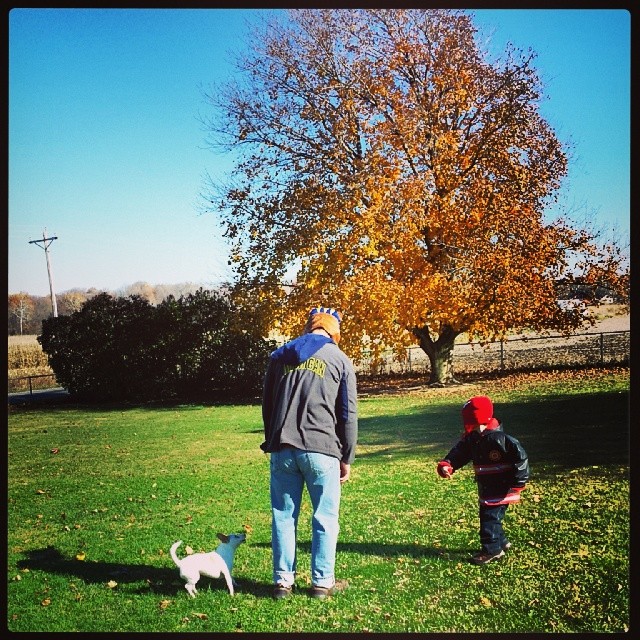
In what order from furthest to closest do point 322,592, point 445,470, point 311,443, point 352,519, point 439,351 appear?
point 439,351 < point 352,519 < point 445,470 < point 322,592 < point 311,443

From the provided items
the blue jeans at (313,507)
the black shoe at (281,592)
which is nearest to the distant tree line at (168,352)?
the blue jeans at (313,507)

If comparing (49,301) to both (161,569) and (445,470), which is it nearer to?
(161,569)

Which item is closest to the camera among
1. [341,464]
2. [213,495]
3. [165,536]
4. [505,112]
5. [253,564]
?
[341,464]

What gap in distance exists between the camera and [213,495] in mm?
4812

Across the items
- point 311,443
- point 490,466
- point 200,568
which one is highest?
point 311,443

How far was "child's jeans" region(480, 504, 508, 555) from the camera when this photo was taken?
159 inches

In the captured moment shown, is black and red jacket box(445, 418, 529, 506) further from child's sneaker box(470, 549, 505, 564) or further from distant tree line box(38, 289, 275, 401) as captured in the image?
distant tree line box(38, 289, 275, 401)

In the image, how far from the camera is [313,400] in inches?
146

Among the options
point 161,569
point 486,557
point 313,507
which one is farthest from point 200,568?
point 486,557

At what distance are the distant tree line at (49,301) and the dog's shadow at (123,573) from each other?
146 centimetres

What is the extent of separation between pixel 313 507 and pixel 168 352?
2254mm

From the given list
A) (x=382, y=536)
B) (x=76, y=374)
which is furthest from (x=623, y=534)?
(x=76, y=374)
